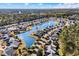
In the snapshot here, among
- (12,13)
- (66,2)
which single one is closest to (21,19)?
(12,13)

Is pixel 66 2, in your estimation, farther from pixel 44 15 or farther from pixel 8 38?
pixel 8 38

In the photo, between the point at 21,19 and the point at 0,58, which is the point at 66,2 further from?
the point at 0,58

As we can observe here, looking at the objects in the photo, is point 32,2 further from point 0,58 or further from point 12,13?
point 0,58

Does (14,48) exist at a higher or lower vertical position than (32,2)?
lower

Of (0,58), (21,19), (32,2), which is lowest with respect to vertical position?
(0,58)

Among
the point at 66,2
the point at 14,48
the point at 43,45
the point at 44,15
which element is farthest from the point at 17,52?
the point at 66,2

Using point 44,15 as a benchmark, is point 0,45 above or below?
below

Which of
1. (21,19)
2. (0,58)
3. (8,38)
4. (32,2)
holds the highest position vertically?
(32,2)
